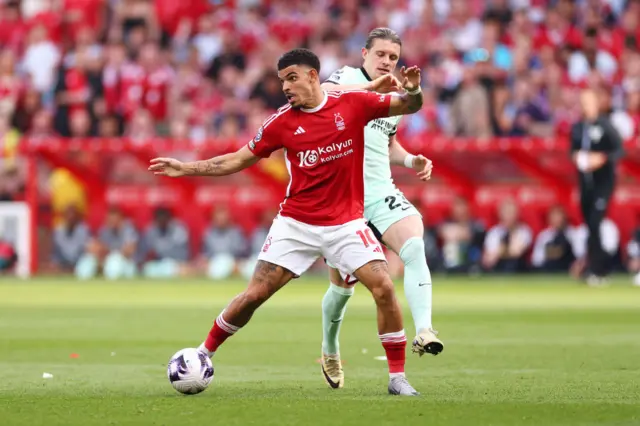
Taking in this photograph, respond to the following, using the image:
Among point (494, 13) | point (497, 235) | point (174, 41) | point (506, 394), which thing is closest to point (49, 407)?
point (506, 394)

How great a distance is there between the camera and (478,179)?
2436 cm

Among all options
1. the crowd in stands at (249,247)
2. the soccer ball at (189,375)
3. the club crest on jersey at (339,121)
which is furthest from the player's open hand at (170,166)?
the crowd in stands at (249,247)

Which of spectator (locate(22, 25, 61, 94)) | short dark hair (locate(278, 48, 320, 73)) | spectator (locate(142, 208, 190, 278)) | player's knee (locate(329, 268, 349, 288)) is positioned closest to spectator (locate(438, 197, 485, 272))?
spectator (locate(142, 208, 190, 278))

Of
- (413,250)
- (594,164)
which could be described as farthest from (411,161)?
(594,164)

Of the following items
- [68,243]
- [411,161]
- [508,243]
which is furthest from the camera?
[68,243]

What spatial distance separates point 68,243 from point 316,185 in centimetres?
1696

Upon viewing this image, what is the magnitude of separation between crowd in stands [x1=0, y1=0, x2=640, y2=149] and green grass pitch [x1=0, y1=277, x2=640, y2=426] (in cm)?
608

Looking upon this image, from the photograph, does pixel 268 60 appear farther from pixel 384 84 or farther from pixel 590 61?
pixel 384 84

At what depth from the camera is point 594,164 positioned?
2086 centimetres

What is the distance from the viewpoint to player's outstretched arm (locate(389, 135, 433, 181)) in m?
9.67

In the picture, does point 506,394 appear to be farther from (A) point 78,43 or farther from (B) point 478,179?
(A) point 78,43

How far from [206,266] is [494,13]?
24.6 feet

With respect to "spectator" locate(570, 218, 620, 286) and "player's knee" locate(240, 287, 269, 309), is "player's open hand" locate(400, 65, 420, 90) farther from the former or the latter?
"spectator" locate(570, 218, 620, 286)

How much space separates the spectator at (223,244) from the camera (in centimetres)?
2452
